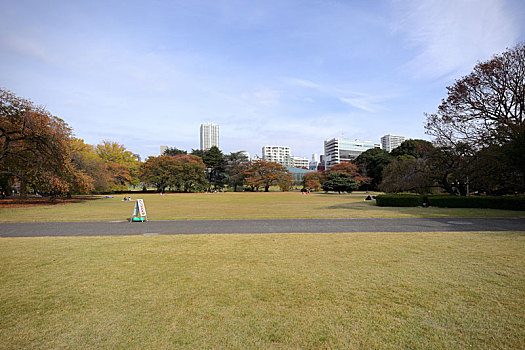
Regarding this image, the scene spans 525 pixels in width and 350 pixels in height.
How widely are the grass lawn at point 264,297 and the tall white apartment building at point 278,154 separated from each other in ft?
499

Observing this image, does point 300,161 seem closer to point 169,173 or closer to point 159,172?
point 169,173

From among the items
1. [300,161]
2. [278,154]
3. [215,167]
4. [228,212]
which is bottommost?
[228,212]

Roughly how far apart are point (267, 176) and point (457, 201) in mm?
37827

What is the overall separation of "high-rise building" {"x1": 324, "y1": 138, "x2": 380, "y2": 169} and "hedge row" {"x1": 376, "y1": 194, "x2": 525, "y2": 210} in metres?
104

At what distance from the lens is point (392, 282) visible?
13.7 feet

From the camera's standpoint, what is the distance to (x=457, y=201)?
59.3 ft

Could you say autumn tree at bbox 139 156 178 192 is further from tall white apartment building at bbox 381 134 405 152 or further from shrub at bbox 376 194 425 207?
tall white apartment building at bbox 381 134 405 152

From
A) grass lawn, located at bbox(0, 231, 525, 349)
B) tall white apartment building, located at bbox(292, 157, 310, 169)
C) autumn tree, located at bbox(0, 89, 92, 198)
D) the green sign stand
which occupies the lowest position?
grass lawn, located at bbox(0, 231, 525, 349)

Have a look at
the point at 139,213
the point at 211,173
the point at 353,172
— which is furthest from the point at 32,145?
the point at 353,172

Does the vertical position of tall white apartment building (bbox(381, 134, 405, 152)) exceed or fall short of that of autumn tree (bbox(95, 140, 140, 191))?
it exceeds it

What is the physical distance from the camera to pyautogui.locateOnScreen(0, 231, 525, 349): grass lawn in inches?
107

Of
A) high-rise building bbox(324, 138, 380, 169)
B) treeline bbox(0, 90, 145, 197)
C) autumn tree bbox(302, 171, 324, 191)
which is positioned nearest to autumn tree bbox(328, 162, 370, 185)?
autumn tree bbox(302, 171, 324, 191)


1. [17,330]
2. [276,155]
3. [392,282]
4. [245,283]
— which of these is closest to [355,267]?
[392,282]

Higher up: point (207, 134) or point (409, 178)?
point (207, 134)
